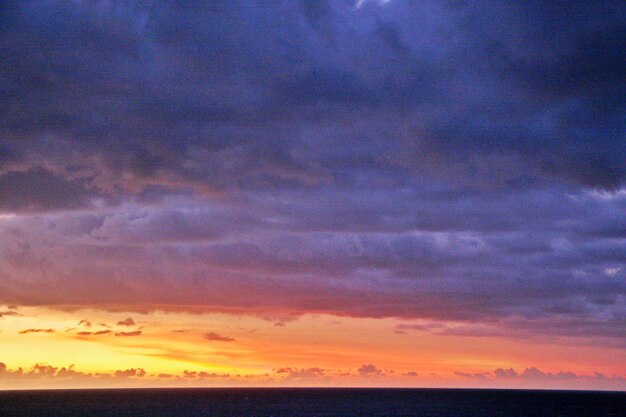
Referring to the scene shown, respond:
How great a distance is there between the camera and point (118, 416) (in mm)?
177375

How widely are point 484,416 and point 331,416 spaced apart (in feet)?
134

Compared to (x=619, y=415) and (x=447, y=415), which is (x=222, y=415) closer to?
(x=447, y=415)

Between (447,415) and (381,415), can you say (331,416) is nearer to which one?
(381,415)

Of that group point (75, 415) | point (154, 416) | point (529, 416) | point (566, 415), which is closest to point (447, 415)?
point (529, 416)

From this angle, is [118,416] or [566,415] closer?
[118,416]

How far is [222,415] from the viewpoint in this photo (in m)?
184

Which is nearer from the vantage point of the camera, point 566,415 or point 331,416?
point 331,416

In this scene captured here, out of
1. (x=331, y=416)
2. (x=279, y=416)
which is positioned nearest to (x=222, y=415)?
(x=279, y=416)

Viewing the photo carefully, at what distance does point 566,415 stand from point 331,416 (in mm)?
66874

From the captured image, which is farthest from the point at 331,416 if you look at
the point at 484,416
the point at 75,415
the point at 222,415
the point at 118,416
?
the point at 75,415

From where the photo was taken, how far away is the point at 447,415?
188250mm

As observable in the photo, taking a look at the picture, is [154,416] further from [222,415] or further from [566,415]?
[566,415]

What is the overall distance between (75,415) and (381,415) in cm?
7971

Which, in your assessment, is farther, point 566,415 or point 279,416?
point 566,415
